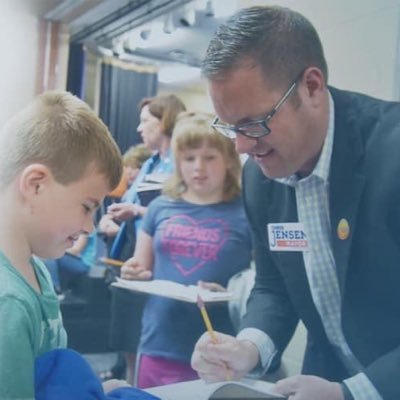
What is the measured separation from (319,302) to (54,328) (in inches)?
17.3

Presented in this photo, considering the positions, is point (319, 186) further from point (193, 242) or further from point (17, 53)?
point (17, 53)

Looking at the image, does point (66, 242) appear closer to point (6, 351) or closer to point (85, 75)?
point (6, 351)

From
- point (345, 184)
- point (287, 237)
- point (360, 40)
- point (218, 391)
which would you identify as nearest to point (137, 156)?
point (360, 40)

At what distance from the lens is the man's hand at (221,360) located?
2.99 feet

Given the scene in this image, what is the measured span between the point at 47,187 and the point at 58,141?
0.22 ft

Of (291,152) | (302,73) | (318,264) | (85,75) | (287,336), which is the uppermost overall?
(85,75)

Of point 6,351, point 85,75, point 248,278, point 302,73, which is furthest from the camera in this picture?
point 85,75

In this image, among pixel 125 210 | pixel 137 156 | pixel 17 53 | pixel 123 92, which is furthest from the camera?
pixel 123 92

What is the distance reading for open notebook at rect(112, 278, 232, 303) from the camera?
127cm

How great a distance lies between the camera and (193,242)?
1.49m

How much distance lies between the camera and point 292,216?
0.98 metres

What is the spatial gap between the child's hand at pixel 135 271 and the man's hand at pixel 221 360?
67 cm

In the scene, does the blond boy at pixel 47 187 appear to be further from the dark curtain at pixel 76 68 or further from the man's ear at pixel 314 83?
the dark curtain at pixel 76 68

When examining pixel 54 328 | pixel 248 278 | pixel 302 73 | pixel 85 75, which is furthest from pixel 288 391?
pixel 85 75
